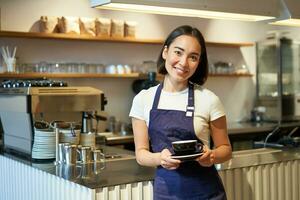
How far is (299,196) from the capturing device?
2.88 metres

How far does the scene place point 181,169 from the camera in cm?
196

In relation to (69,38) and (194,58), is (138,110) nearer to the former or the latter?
(194,58)

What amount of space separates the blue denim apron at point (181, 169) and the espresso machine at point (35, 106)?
1158mm

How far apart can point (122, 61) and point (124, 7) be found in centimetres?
273

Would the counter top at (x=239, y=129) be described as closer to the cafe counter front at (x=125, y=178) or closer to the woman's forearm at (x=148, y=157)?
the cafe counter front at (x=125, y=178)

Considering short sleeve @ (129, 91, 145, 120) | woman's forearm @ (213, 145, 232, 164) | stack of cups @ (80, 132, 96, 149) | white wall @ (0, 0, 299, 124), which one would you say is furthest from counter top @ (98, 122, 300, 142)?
woman's forearm @ (213, 145, 232, 164)

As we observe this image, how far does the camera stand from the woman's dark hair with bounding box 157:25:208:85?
1939mm

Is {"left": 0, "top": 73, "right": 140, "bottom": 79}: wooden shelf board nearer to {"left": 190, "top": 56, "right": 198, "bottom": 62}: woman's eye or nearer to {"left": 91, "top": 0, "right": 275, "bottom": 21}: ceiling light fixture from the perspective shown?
{"left": 91, "top": 0, "right": 275, "bottom": 21}: ceiling light fixture

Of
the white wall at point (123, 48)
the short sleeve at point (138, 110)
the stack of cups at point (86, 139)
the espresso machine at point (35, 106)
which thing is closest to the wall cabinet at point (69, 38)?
the white wall at point (123, 48)

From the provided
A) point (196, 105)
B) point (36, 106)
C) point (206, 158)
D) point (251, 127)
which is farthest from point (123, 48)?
point (206, 158)

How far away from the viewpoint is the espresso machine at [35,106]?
2922 millimetres

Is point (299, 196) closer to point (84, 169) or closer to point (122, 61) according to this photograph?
point (84, 169)

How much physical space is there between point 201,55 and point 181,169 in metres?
0.49

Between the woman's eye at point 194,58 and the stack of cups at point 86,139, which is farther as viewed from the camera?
the stack of cups at point 86,139
